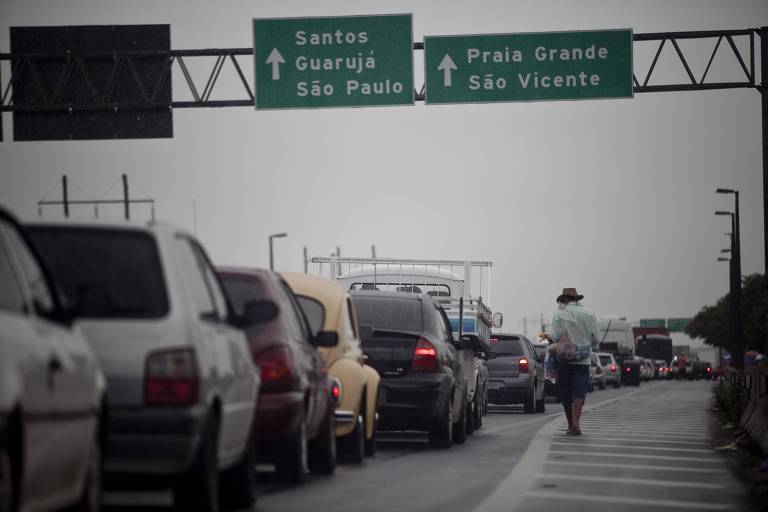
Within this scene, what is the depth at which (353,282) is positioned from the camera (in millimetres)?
27266

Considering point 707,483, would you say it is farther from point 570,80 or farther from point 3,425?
point 570,80

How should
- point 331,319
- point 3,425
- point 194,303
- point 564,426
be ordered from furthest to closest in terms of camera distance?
point 564,426 → point 331,319 → point 194,303 → point 3,425

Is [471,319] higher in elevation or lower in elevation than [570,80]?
lower

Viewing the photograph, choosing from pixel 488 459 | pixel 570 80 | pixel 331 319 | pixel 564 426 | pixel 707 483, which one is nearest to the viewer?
pixel 707 483

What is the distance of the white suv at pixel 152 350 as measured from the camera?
8.06m

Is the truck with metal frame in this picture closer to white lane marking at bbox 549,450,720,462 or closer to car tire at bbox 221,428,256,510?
white lane marking at bbox 549,450,720,462

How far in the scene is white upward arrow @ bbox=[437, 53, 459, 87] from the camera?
92.7 feet

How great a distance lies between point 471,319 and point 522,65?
471 centimetres

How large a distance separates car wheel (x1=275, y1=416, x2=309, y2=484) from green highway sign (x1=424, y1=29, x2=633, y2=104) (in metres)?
17.0

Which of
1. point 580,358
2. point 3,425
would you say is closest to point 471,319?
point 580,358

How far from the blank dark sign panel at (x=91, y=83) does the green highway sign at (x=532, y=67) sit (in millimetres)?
4731

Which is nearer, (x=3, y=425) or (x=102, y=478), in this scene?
(x=3, y=425)

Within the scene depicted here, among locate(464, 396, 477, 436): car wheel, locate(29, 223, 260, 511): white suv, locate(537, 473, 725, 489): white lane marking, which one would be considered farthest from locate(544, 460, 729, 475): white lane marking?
locate(29, 223, 260, 511): white suv

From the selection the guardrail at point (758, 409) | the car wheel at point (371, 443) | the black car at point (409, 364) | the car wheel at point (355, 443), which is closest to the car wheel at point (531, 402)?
the guardrail at point (758, 409)
